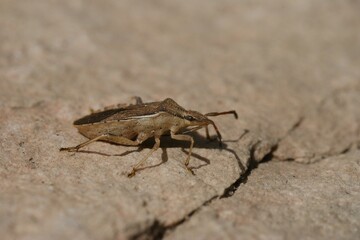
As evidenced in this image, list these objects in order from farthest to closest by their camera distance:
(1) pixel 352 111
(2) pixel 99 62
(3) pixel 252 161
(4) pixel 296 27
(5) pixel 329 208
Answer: (4) pixel 296 27
(2) pixel 99 62
(1) pixel 352 111
(3) pixel 252 161
(5) pixel 329 208

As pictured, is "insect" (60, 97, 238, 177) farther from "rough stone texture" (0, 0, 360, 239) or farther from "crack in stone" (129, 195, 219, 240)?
"crack in stone" (129, 195, 219, 240)

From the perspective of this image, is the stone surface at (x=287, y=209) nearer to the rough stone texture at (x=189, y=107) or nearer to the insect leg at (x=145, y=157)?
the rough stone texture at (x=189, y=107)

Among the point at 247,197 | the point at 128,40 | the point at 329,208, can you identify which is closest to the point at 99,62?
the point at 128,40

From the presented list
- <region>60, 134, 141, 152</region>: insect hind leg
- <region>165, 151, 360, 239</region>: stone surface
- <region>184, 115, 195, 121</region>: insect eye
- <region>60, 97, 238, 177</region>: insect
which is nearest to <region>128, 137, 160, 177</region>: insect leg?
<region>60, 97, 238, 177</region>: insect

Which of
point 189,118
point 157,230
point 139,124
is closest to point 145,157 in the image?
point 139,124

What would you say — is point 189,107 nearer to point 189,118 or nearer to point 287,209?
point 189,118

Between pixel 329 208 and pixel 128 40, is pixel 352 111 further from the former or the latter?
pixel 128 40
